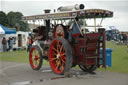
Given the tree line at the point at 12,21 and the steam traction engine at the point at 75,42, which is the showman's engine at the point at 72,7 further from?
the tree line at the point at 12,21

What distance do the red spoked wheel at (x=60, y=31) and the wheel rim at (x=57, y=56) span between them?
0.34 meters

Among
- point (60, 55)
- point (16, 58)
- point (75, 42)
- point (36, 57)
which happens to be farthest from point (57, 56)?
point (16, 58)

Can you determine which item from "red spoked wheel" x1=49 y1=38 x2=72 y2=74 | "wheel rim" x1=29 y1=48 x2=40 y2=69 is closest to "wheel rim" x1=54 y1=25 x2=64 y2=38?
"red spoked wheel" x1=49 y1=38 x2=72 y2=74

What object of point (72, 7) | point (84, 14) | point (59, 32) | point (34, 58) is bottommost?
point (34, 58)

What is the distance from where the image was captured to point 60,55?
31.3 feet

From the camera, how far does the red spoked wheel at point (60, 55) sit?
29.4ft

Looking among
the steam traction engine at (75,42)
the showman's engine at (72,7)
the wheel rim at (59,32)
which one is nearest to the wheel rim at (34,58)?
the steam traction engine at (75,42)

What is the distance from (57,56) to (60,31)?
1.03 metres

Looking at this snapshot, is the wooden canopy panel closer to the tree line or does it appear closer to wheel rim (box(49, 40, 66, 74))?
wheel rim (box(49, 40, 66, 74))

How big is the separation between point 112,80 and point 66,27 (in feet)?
9.67

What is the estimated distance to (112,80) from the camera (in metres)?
8.27

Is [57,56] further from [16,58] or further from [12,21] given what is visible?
[12,21]

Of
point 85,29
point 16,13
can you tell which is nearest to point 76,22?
point 85,29

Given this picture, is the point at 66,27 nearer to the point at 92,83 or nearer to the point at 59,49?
the point at 59,49
